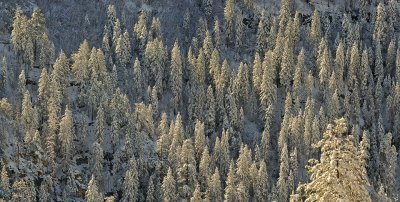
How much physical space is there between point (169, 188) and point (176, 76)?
4280cm

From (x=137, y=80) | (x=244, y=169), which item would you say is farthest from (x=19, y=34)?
(x=244, y=169)

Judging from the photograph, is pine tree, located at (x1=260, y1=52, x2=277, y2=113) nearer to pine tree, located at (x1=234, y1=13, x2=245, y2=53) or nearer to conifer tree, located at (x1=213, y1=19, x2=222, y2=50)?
pine tree, located at (x1=234, y1=13, x2=245, y2=53)

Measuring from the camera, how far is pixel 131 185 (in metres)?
133

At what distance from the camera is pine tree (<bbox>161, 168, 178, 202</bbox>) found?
13012cm

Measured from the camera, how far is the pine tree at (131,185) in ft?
436

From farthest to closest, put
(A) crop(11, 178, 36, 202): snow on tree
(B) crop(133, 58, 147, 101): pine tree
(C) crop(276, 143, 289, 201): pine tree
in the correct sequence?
(B) crop(133, 58, 147, 101): pine tree → (C) crop(276, 143, 289, 201): pine tree → (A) crop(11, 178, 36, 202): snow on tree

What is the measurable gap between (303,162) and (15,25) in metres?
83.6

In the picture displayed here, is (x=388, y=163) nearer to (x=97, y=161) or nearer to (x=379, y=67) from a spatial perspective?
(x=379, y=67)

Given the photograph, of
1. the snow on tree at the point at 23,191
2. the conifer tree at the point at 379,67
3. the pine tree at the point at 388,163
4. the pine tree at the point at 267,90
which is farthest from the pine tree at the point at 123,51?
the conifer tree at the point at 379,67

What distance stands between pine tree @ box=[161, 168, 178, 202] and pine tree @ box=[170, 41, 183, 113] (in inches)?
1268

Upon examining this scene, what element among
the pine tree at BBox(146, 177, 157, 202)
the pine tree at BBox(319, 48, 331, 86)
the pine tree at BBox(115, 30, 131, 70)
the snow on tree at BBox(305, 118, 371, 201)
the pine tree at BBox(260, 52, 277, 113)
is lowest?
the snow on tree at BBox(305, 118, 371, 201)

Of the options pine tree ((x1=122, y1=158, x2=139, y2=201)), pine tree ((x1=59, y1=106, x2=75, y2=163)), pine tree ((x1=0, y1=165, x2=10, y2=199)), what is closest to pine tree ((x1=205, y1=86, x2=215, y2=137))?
pine tree ((x1=122, y1=158, x2=139, y2=201))

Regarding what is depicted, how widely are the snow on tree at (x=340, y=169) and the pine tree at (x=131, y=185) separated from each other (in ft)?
372

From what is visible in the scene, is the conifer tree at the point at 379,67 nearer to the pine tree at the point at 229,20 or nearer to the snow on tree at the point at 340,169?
the pine tree at the point at 229,20
